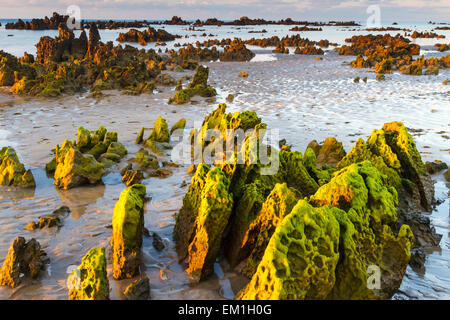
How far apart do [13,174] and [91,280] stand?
5165 millimetres

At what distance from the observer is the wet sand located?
5.18 metres

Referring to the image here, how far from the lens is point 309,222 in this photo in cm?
392

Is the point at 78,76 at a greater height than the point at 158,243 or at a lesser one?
greater

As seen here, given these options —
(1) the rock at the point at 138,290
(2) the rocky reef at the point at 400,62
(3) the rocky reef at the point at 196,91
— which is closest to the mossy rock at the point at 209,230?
(1) the rock at the point at 138,290

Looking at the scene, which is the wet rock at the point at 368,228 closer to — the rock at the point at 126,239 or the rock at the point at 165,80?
the rock at the point at 126,239

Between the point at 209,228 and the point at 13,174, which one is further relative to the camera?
the point at 13,174

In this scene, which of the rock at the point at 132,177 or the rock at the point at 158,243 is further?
the rock at the point at 132,177

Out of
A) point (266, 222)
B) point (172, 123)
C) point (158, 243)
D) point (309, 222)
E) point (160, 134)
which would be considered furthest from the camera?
point (172, 123)

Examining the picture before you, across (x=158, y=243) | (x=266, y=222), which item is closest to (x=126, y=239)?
(x=158, y=243)

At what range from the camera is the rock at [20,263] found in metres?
4.98

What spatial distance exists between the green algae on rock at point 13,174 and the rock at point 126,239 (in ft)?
12.4

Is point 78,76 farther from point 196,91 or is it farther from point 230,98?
point 230,98

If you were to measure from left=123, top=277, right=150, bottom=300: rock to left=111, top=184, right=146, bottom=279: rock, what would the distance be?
0.37 meters
